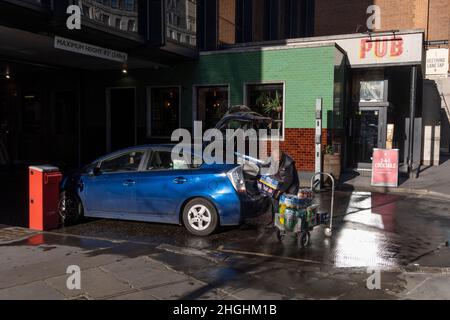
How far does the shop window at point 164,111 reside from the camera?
16.6 m

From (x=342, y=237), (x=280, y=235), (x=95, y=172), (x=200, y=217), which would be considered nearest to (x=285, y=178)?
(x=280, y=235)

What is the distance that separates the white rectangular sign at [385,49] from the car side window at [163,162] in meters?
10.5

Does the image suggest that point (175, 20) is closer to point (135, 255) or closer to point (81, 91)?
point (81, 91)

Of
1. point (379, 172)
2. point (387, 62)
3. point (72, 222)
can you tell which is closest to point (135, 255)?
point (72, 222)

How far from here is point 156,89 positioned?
16922 mm

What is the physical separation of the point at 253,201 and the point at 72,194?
136 inches

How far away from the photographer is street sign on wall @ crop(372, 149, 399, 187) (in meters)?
13.2

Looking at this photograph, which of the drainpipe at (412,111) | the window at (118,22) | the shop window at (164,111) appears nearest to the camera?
the window at (118,22)

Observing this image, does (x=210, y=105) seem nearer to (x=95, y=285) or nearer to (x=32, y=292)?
(x=95, y=285)

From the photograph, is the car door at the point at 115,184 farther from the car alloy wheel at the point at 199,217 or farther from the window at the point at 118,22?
the window at the point at 118,22

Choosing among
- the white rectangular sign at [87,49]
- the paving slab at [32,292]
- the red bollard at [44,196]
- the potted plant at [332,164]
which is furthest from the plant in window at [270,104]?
the paving slab at [32,292]

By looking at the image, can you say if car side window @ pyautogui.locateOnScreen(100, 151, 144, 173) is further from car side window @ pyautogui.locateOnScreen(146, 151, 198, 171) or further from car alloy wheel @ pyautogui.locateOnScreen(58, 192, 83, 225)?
car alloy wheel @ pyautogui.locateOnScreen(58, 192, 83, 225)

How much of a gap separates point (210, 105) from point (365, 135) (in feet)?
20.1

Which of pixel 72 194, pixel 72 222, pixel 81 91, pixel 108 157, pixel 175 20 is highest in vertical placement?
pixel 175 20
